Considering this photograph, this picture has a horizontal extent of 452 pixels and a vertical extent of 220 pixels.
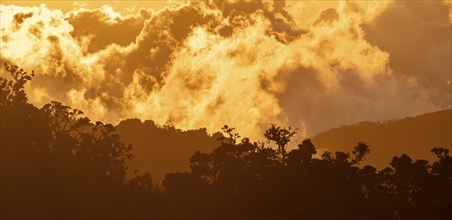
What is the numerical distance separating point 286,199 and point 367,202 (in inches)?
301

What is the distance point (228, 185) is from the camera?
82.2m

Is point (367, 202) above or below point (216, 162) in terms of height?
below

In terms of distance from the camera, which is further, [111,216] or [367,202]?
[111,216]

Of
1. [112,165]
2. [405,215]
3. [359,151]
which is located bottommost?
[405,215]

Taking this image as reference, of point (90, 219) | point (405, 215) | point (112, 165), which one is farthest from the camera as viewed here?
point (112, 165)

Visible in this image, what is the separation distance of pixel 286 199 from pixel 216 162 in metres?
10.1

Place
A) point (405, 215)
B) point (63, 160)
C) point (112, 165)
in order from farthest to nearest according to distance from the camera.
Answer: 1. point (112, 165)
2. point (63, 160)
3. point (405, 215)

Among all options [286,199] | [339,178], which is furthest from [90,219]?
[339,178]

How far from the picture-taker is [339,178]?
78.2 meters

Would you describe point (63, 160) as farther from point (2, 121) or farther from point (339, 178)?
point (339, 178)

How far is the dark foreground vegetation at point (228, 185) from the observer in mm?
76250

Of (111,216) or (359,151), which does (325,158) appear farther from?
(111,216)

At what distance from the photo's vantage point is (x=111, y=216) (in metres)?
81.8

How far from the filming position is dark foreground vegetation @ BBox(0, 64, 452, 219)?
76250 mm
